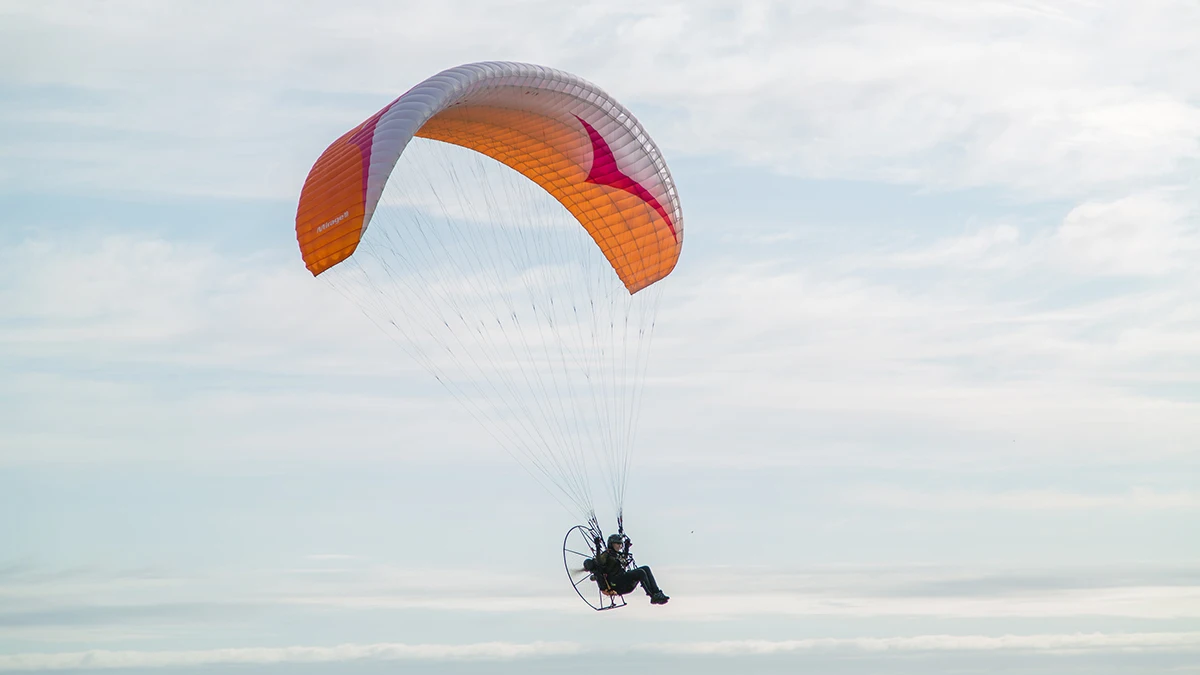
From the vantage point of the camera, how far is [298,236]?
28.9 meters

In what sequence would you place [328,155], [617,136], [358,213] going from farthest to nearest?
[617,136], [328,155], [358,213]

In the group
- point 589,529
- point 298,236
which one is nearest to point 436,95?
point 298,236

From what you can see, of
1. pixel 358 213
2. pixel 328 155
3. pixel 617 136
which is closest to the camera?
pixel 358 213

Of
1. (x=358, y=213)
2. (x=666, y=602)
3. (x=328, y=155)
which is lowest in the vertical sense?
(x=666, y=602)

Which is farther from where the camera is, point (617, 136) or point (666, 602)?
point (617, 136)

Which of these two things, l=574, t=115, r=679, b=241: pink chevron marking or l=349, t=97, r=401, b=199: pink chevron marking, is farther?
l=574, t=115, r=679, b=241: pink chevron marking

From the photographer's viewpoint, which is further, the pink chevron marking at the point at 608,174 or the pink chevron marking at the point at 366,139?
the pink chevron marking at the point at 608,174

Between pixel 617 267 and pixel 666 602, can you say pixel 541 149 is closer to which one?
pixel 617 267

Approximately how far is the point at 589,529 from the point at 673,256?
579 centimetres

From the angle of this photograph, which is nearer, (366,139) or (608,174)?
(366,139)

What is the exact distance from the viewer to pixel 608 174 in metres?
32.2

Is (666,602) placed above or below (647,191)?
below

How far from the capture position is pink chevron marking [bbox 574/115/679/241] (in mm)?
32031

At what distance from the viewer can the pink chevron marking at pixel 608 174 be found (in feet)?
105
